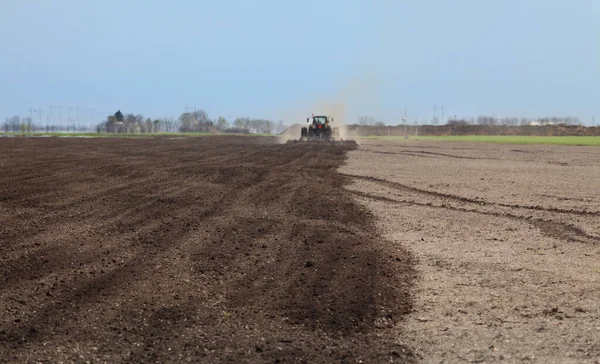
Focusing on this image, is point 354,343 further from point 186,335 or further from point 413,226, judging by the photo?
point 413,226

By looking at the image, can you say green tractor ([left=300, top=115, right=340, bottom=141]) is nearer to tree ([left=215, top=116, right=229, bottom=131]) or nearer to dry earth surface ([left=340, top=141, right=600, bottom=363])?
dry earth surface ([left=340, top=141, right=600, bottom=363])

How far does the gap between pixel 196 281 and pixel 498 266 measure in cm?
390

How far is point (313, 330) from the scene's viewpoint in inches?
228

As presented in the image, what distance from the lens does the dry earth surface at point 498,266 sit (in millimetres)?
5551

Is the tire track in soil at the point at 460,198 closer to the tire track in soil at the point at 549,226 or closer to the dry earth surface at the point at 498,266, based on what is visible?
the dry earth surface at the point at 498,266

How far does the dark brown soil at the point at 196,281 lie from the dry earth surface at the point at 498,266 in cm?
36

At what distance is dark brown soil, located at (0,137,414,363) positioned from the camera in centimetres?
537

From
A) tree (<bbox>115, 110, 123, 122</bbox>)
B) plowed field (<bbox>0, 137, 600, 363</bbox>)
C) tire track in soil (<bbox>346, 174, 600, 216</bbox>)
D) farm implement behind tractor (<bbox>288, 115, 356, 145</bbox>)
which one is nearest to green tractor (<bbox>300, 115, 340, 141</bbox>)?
farm implement behind tractor (<bbox>288, 115, 356, 145</bbox>)

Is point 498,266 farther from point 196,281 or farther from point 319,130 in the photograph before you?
point 319,130

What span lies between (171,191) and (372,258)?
780 centimetres

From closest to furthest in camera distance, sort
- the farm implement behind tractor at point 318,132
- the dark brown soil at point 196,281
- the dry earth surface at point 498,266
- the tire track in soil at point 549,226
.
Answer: the dark brown soil at point 196,281 < the dry earth surface at point 498,266 < the tire track in soil at point 549,226 < the farm implement behind tractor at point 318,132

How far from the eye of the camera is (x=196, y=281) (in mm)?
7301

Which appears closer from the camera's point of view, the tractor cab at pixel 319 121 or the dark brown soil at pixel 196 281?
the dark brown soil at pixel 196 281

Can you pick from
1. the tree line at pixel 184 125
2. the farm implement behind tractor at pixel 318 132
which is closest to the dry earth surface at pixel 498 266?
the farm implement behind tractor at pixel 318 132
